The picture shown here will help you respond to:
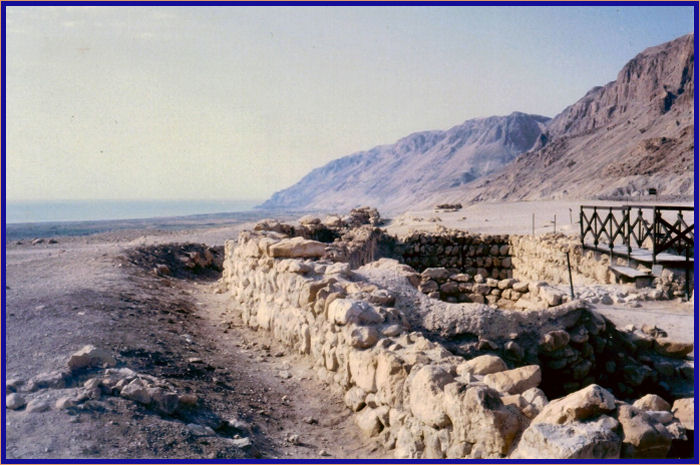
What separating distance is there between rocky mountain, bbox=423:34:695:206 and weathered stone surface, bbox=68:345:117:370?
46284 mm

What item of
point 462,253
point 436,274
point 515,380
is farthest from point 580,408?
point 462,253

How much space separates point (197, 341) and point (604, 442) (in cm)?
518

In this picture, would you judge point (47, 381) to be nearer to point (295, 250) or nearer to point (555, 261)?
point (295, 250)

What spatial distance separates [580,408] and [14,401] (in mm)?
3707

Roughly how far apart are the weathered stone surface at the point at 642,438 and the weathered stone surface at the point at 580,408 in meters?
0.12

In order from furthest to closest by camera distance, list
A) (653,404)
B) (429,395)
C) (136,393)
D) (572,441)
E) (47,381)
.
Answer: (47,381) < (136,393) < (429,395) < (653,404) < (572,441)

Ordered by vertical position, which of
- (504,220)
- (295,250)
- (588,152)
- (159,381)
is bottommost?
(159,381)

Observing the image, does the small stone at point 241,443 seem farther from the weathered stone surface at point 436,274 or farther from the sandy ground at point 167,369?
the weathered stone surface at point 436,274

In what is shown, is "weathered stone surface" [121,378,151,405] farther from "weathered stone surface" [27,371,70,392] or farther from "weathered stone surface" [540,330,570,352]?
"weathered stone surface" [540,330,570,352]

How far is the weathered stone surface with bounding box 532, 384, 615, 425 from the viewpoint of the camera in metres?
3.11

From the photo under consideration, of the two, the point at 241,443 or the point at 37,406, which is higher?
the point at 37,406

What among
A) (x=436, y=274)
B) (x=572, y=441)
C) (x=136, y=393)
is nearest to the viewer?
(x=572, y=441)

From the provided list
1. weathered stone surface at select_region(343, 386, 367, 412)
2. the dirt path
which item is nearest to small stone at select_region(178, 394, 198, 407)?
the dirt path

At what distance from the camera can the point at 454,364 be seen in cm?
437
